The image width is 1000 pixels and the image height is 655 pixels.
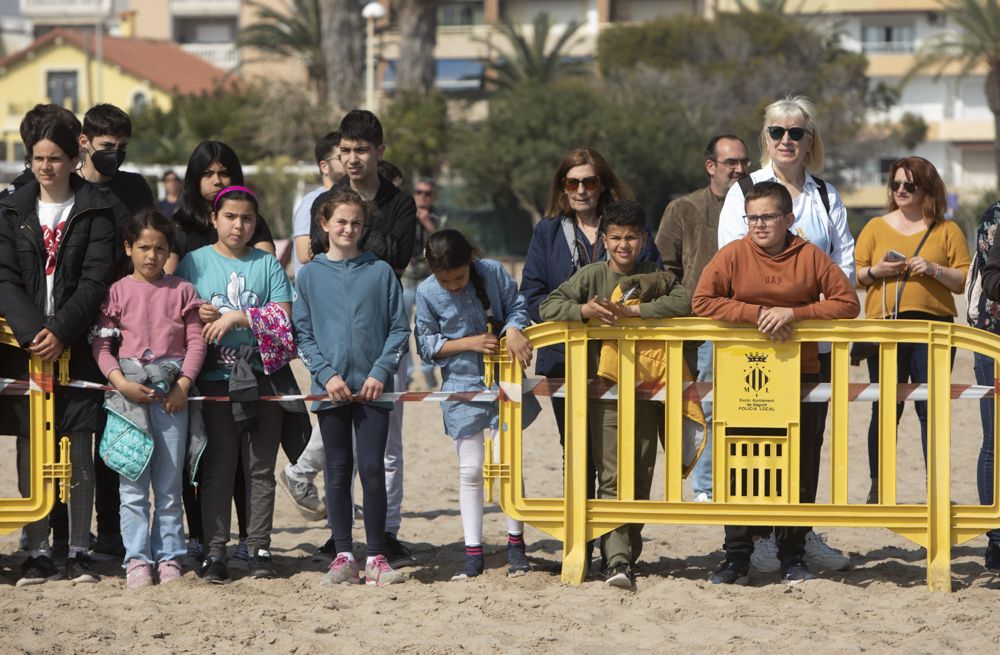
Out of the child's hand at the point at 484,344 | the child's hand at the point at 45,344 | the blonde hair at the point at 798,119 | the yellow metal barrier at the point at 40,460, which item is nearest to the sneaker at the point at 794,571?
the child's hand at the point at 484,344

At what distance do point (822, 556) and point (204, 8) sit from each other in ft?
250

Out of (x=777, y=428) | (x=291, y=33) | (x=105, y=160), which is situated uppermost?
(x=291, y=33)

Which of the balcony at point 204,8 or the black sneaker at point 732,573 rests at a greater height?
the balcony at point 204,8

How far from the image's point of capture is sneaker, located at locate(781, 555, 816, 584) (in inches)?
274

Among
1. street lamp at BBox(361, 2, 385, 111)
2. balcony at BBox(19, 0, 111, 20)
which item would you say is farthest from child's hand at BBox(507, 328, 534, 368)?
balcony at BBox(19, 0, 111, 20)

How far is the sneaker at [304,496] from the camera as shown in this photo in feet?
28.6

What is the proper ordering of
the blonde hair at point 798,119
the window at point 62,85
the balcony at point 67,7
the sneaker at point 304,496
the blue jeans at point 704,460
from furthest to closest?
the balcony at point 67,7 → the window at point 62,85 → the sneaker at point 304,496 → the blue jeans at point 704,460 → the blonde hair at point 798,119

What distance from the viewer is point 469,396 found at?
7102 mm

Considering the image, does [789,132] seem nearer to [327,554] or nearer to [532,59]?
[327,554]

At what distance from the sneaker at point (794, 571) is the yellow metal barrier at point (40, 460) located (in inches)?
137

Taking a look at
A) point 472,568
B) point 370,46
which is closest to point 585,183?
point 472,568

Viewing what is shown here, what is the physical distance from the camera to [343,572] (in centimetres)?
704

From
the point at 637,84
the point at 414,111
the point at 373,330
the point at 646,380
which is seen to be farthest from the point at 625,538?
the point at 637,84

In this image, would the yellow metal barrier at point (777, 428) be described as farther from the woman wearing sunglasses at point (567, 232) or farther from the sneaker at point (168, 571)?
the sneaker at point (168, 571)
